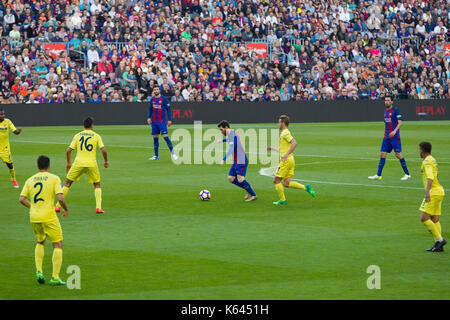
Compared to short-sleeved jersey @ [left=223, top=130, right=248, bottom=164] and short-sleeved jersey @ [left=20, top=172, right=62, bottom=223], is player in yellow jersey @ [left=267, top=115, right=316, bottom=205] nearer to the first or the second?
short-sleeved jersey @ [left=223, top=130, right=248, bottom=164]

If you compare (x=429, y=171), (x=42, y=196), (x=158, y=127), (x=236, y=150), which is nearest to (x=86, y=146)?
(x=236, y=150)

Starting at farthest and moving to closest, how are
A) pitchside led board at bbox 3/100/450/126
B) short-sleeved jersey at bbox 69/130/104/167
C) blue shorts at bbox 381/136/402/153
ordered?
pitchside led board at bbox 3/100/450/126
blue shorts at bbox 381/136/402/153
short-sleeved jersey at bbox 69/130/104/167

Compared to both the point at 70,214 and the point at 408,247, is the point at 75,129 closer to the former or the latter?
the point at 70,214

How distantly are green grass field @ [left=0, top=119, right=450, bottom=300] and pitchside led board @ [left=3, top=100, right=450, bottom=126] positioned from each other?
53.7 ft

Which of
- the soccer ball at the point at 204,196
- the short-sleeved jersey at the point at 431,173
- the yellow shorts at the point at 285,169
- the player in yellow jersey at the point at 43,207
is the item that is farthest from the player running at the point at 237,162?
the player in yellow jersey at the point at 43,207

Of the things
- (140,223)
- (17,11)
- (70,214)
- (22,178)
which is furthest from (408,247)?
(17,11)

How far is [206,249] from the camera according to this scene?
11.9 metres

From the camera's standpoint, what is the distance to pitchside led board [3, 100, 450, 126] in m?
39.6

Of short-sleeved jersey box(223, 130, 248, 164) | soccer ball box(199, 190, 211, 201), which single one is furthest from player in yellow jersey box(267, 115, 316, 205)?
soccer ball box(199, 190, 211, 201)

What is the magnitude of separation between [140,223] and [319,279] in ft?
16.6

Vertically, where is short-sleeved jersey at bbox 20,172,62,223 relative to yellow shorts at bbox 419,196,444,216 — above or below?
above

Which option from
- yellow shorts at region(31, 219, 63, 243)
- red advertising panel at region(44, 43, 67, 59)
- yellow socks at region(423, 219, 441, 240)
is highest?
red advertising panel at region(44, 43, 67, 59)

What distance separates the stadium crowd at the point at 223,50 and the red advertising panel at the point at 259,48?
405 millimetres

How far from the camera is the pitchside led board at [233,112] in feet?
130
